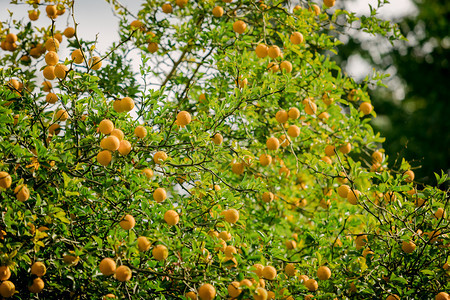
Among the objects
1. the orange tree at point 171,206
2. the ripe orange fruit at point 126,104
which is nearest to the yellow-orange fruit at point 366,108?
the orange tree at point 171,206

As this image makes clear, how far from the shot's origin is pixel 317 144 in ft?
8.56

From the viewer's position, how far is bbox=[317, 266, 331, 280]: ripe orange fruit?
1770 mm

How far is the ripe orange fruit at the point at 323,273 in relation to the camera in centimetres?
177

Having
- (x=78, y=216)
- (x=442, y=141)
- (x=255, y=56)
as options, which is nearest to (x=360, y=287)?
(x=78, y=216)

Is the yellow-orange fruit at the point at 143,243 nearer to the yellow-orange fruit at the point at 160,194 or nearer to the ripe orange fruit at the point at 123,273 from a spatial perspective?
the ripe orange fruit at the point at 123,273

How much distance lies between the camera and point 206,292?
1438mm

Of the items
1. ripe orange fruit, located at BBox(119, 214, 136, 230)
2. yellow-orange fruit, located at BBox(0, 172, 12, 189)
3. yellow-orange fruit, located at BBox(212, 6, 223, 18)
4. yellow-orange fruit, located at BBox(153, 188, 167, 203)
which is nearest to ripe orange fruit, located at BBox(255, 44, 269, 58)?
yellow-orange fruit, located at BBox(212, 6, 223, 18)

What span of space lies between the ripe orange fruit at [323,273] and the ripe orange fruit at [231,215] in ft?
1.60

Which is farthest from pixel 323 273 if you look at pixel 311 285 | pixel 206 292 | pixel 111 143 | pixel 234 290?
pixel 111 143

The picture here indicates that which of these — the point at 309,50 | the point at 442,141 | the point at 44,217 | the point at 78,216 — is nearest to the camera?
the point at 44,217

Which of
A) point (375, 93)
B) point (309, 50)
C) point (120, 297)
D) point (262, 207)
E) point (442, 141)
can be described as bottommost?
point (120, 297)

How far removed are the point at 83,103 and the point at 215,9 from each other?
119 centimetres

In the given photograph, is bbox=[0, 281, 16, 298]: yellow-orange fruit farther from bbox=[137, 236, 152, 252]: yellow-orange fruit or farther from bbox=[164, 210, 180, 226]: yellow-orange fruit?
bbox=[164, 210, 180, 226]: yellow-orange fruit

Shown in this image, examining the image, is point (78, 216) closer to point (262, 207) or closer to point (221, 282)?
point (221, 282)
